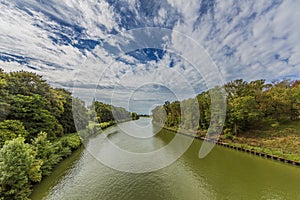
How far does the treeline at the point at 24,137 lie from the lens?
6.55m

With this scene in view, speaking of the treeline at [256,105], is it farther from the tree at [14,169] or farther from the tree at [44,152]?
the tree at [14,169]

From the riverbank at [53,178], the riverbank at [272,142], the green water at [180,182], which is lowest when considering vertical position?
the riverbank at [53,178]

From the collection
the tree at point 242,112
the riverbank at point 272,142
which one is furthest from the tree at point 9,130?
the tree at point 242,112

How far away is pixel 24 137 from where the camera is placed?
10.6 meters

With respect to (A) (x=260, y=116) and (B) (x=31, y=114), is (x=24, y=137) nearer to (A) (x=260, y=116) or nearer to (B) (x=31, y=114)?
(B) (x=31, y=114)

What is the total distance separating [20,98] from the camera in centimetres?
1204

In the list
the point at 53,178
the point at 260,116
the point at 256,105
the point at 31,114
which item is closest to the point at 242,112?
the point at 256,105

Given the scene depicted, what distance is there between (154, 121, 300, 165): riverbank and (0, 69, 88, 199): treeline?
16.5 m

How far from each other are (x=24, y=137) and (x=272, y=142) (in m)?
21.7

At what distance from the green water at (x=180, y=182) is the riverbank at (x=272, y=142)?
113cm

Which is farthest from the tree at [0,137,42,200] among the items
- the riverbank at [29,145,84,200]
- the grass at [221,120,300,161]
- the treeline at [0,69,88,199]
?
the grass at [221,120,300,161]

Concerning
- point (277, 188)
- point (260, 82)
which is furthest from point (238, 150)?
point (260, 82)

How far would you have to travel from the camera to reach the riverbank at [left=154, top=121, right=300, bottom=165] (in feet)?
40.5

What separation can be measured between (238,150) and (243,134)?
451 centimetres
